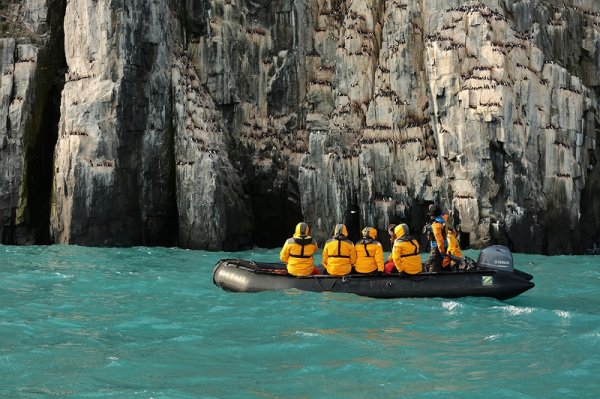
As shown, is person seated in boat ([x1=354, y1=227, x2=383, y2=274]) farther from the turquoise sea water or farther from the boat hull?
the turquoise sea water

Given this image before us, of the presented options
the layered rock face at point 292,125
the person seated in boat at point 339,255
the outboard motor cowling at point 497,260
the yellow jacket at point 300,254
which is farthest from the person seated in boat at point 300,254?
the layered rock face at point 292,125

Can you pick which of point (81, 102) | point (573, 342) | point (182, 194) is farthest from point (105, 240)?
point (573, 342)

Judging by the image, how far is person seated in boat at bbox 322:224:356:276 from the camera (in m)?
17.8

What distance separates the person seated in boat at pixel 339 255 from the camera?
17766 mm

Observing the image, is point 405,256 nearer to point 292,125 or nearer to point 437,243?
point 437,243

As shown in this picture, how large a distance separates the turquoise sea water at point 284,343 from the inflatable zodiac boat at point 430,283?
31cm

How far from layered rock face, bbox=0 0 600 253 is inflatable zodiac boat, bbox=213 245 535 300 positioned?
10.5 meters

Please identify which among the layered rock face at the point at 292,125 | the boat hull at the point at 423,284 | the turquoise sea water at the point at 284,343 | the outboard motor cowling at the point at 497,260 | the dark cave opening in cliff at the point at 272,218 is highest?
the layered rock face at the point at 292,125

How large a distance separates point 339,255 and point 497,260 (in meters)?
3.71

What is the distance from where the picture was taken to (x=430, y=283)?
17328 millimetres

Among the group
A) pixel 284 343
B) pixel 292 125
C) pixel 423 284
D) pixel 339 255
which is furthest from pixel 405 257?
pixel 292 125

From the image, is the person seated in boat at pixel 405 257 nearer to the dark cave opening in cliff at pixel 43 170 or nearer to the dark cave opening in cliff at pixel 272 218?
the dark cave opening in cliff at pixel 272 218

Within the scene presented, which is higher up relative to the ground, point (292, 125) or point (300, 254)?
point (292, 125)

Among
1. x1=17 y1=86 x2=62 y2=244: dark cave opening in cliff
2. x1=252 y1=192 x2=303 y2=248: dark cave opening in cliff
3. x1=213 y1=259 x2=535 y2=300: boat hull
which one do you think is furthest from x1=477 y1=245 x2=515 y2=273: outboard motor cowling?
x1=17 y1=86 x2=62 y2=244: dark cave opening in cliff
